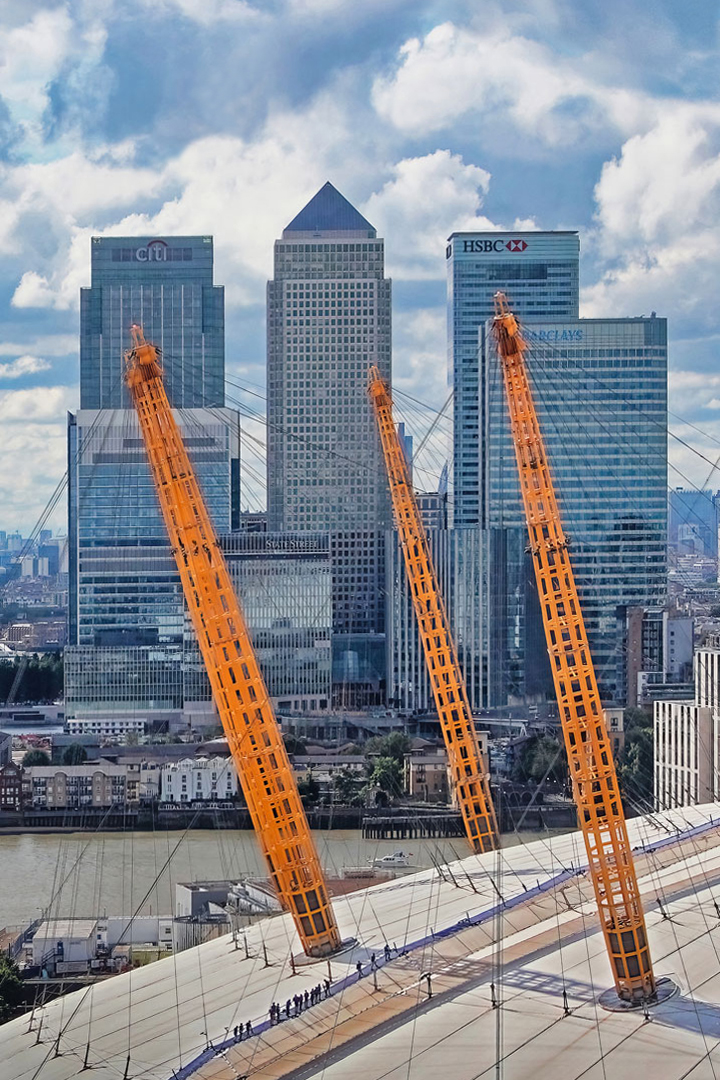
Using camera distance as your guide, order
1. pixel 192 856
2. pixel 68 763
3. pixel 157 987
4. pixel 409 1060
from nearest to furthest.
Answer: pixel 409 1060 < pixel 157 987 < pixel 192 856 < pixel 68 763

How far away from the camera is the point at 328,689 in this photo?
27641 millimetres

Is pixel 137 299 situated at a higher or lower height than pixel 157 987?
higher

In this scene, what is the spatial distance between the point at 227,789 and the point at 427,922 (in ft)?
42.7

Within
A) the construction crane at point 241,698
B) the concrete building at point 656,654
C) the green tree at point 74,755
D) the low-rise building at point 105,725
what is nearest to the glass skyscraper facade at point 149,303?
the low-rise building at point 105,725

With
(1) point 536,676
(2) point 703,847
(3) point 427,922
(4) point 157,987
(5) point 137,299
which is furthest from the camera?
(5) point 137,299

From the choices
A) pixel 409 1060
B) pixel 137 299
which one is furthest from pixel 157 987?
pixel 137 299

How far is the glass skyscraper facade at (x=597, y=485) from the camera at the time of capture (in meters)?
28.0

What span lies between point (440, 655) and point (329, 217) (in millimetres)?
28031

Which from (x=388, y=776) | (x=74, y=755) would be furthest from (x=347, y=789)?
(x=74, y=755)

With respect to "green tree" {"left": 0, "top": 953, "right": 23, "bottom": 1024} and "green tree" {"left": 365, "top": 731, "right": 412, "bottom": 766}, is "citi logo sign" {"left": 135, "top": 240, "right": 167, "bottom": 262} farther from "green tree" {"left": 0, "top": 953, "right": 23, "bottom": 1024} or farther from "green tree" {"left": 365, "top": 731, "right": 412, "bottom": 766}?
"green tree" {"left": 0, "top": 953, "right": 23, "bottom": 1024}

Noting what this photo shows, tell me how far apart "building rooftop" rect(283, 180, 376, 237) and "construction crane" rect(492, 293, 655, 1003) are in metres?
31.3

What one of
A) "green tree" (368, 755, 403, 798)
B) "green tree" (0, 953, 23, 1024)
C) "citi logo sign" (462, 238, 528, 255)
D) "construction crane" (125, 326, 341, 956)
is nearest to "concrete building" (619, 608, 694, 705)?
"green tree" (368, 755, 403, 798)

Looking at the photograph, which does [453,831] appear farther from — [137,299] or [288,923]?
[137,299]

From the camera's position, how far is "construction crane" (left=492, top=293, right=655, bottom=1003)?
748cm
